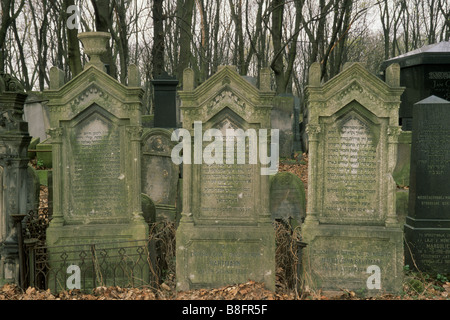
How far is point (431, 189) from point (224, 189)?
3247mm

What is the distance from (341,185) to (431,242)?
1936 mm

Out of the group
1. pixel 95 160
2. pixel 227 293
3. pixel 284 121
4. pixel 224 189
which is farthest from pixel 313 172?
pixel 284 121

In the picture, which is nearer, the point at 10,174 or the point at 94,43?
the point at 10,174

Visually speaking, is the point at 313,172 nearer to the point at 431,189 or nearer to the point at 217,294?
the point at 217,294

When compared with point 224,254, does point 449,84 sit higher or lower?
higher

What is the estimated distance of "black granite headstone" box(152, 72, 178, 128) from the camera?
11.0 meters

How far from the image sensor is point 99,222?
5297 millimetres

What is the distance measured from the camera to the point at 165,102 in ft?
36.6

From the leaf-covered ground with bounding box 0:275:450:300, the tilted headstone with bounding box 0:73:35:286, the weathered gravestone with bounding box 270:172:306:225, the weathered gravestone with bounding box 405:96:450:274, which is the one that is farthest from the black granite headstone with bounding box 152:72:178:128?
the weathered gravestone with bounding box 405:96:450:274

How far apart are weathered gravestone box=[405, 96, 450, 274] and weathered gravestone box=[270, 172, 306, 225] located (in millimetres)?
1783

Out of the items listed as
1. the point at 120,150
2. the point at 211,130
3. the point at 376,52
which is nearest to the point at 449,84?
the point at 211,130

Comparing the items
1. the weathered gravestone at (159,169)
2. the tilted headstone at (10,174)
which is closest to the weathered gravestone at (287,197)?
the weathered gravestone at (159,169)
